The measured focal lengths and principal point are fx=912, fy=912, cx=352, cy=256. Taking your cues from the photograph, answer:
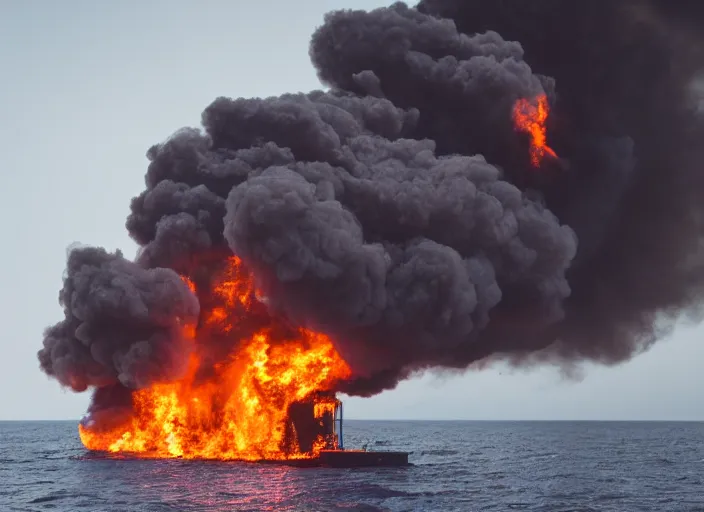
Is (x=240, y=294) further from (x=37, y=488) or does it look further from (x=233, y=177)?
(x=37, y=488)

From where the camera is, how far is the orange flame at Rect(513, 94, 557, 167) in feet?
211

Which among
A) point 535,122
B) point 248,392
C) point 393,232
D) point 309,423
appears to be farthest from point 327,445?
point 535,122

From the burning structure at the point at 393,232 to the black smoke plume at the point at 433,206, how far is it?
15 centimetres

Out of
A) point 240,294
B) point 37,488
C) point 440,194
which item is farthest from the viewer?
point 37,488

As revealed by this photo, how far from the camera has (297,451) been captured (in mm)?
64750

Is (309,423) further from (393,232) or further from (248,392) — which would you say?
(393,232)

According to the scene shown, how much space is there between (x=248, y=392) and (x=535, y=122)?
28051mm

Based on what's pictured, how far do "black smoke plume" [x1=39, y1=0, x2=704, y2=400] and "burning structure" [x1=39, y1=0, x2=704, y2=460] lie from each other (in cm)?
15

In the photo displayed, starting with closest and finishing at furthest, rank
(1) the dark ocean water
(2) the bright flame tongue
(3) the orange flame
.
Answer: (1) the dark ocean water < (2) the bright flame tongue < (3) the orange flame

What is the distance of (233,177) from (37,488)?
30.5m

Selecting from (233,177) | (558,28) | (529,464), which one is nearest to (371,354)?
(233,177)

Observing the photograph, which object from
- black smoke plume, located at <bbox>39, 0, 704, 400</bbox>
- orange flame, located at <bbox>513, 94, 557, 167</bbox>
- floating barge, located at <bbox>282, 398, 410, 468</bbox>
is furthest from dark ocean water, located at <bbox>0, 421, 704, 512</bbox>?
orange flame, located at <bbox>513, 94, 557, 167</bbox>

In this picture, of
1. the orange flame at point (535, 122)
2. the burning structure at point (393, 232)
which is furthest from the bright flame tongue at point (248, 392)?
the orange flame at point (535, 122)

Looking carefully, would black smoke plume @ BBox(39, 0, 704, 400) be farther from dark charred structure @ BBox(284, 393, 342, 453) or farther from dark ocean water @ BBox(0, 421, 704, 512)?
dark ocean water @ BBox(0, 421, 704, 512)
